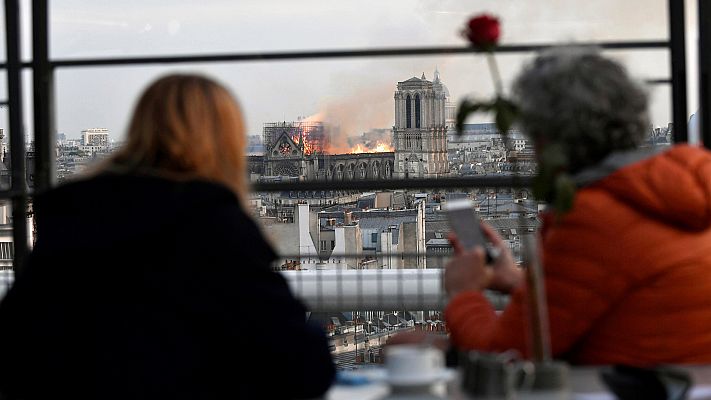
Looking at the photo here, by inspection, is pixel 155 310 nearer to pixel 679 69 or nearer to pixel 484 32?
pixel 484 32

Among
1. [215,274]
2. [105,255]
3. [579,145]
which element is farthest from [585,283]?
[105,255]

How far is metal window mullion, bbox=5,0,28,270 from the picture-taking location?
4.14m

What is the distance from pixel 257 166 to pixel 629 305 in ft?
8.00

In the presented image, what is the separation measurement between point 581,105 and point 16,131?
2.42 metres

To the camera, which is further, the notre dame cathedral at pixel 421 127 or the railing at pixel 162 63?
the notre dame cathedral at pixel 421 127

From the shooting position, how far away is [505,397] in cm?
176

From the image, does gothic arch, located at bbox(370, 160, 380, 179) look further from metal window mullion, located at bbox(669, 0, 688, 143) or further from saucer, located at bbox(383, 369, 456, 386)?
saucer, located at bbox(383, 369, 456, 386)

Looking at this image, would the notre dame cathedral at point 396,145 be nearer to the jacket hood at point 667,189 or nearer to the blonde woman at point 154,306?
the jacket hood at point 667,189

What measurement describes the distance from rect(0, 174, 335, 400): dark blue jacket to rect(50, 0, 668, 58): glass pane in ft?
8.12

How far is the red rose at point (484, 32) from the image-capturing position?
2051 millimetres

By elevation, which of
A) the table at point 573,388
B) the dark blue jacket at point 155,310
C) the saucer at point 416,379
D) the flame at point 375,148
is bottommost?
the table at point 573,388

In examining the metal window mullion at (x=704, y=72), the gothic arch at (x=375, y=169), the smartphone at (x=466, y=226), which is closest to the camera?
the smartphone at (x=466, y=226)

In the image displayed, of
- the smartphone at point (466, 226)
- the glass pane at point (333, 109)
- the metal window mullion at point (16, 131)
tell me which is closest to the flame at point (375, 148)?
the glass pane at point (333, 109)

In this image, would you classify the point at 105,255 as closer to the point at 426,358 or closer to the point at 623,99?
the point at 426,358
